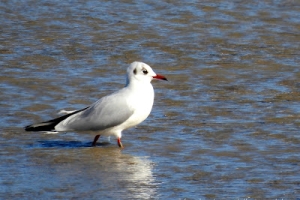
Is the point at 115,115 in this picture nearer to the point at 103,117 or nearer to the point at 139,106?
the point at 103,117

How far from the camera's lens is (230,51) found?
40.9 feet

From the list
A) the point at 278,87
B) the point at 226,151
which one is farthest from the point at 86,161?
the point at 278,87

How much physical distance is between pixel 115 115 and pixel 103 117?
107 millimetres

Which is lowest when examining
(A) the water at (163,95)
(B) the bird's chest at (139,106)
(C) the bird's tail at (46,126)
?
(A) the water at (163,95)

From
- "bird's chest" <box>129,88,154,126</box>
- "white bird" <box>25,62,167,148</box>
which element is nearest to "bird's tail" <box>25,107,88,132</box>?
"white bird" <box>25,62,167,148</box>

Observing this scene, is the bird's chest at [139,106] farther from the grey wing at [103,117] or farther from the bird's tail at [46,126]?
the bird's tail at [46,126]

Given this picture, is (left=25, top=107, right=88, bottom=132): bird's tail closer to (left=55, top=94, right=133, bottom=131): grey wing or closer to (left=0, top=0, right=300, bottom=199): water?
(left=55, top=94, right=133, bottom=131): grey wing

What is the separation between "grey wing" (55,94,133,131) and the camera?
8.54 metres

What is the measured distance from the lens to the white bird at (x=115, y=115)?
8.52 metres

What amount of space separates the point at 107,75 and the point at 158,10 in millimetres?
3820

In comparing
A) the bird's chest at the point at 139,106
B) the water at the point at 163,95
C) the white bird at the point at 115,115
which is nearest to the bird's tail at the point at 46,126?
the white bird at the point at 115,115

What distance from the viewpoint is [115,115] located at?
28.1ft

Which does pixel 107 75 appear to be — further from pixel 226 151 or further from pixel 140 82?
pixel 226 151

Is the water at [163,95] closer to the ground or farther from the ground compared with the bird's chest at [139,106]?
closer to the ground
